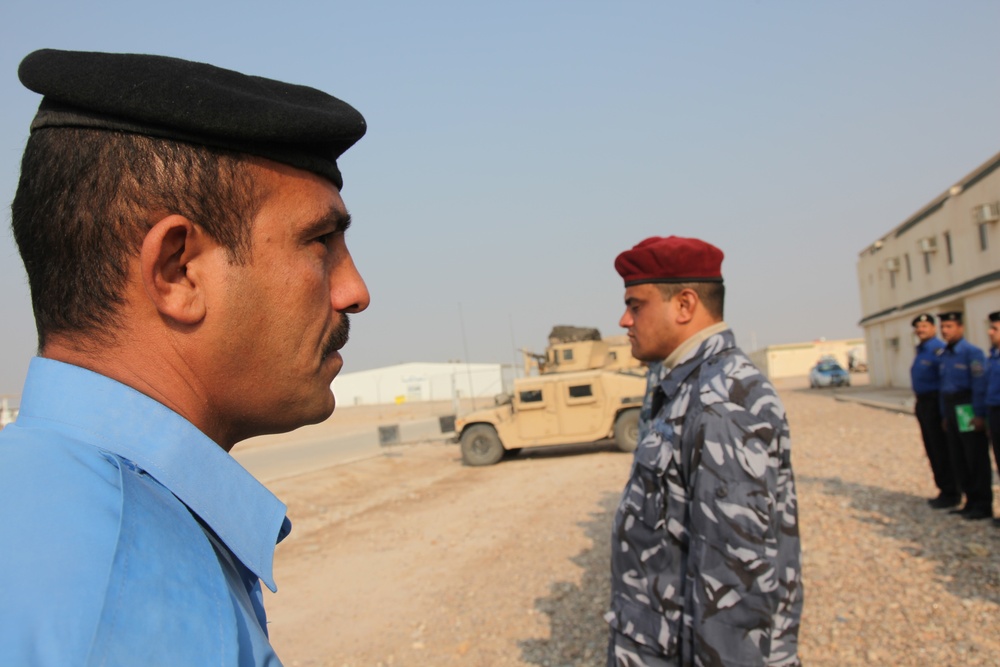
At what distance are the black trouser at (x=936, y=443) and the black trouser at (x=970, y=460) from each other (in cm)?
27

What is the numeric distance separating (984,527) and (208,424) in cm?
753

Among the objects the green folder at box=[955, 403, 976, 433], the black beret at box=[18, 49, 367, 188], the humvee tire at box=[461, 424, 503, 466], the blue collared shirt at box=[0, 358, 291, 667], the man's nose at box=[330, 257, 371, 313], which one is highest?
the black beret at box=[18, 49, 367, 188]

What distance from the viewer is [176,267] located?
2.74 ft

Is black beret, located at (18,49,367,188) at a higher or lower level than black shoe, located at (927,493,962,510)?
higher

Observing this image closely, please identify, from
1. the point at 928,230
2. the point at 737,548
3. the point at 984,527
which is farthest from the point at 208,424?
the point at 928,230

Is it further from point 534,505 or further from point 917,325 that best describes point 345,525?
point 917,325

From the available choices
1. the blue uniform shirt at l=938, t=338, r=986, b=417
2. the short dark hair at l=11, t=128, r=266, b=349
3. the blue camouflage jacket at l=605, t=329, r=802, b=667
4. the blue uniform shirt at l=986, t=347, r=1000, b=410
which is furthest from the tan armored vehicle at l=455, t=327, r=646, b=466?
the short dark hair at l=11, t=128, r=266, b=349

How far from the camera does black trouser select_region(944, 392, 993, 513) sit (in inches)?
274

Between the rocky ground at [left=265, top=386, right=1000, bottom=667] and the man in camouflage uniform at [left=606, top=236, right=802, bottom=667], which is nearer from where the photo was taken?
the man in camouflage uniform at [left=606, top=236, right=802, bottom=667]

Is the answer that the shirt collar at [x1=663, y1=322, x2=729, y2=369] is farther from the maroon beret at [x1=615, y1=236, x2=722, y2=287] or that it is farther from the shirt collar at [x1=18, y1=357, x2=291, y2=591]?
the shirt collar at [x1=18, y1=357, x2=291, y2=591]

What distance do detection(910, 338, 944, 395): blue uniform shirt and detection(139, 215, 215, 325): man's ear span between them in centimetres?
857

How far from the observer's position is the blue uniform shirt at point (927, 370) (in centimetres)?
802

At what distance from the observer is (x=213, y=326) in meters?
0.86

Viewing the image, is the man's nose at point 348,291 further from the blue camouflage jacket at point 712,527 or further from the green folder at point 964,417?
the green folder at point 964,417
